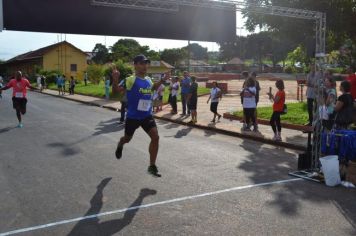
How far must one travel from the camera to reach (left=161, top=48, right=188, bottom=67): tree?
9369cm

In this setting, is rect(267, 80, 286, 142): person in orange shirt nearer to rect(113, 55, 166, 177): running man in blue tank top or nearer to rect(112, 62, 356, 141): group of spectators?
rect(112, 62, 356, 141): group of spectators

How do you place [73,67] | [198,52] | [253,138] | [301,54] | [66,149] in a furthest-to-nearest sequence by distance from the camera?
1. [198,52]
2. [73,67]
3. [301,54]
4. [253,138]
5. [66,149]

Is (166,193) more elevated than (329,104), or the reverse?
(329,104)

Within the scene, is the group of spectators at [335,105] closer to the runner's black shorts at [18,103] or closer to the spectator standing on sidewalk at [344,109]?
the spectator standing on sidewalk at [344,109]

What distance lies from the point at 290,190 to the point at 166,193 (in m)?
1.84

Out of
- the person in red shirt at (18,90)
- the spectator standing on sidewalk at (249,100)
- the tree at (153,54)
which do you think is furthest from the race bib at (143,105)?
the tree at (153,54)

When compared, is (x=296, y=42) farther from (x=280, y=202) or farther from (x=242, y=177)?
(x=280, y=202)

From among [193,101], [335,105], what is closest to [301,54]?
[193,101]

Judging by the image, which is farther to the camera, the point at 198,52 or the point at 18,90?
the point at 198,52

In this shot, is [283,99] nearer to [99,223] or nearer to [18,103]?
[99,223]

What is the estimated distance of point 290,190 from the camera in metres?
6.62

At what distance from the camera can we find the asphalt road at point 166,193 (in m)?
5.04

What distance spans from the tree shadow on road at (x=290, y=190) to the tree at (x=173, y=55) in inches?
3355

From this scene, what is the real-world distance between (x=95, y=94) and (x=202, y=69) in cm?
7626
